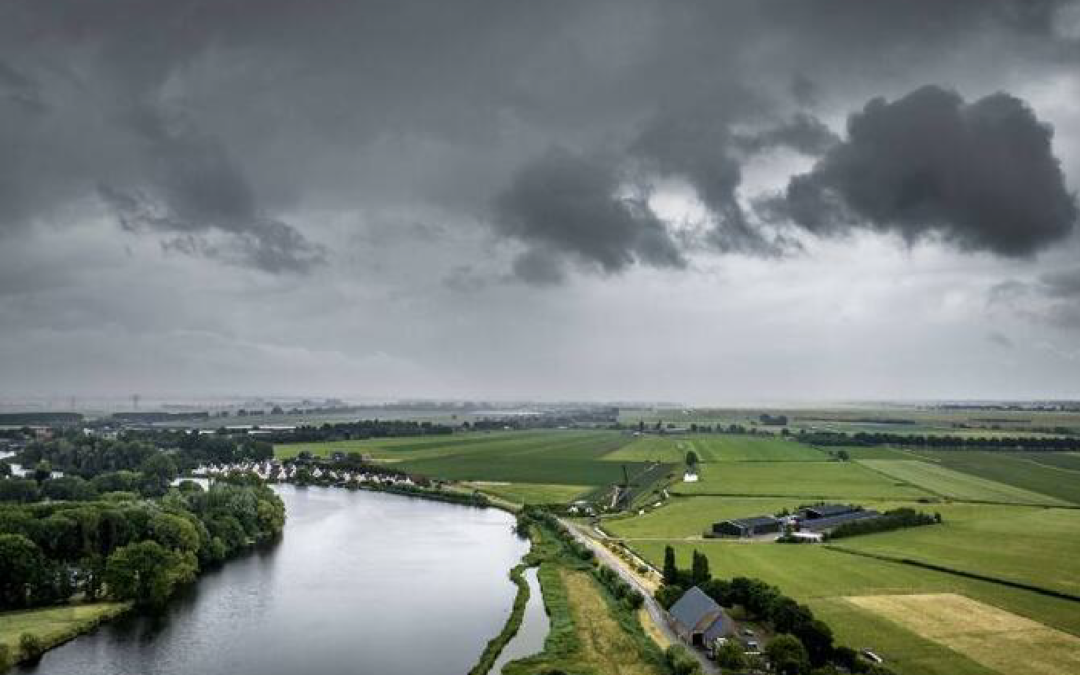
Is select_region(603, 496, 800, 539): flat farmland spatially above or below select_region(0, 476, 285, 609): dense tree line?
below

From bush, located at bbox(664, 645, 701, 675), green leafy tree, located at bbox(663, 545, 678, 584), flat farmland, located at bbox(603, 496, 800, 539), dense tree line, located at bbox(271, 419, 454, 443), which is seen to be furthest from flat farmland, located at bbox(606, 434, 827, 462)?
bush, located at bbox(664, 645, 701, 675)

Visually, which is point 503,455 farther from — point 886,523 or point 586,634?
point 586,634

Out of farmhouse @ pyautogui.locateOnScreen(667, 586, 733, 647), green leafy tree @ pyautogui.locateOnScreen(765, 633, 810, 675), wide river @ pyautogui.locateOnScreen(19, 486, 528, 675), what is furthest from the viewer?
farmhouse @ pyautogui.locateOnScreen(667, 586, 733, 647)

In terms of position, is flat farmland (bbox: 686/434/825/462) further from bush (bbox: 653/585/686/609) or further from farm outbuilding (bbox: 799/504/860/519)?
bush (bbox: 653/585/686/609)

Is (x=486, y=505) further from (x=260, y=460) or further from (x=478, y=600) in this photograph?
(x=260, y=460)

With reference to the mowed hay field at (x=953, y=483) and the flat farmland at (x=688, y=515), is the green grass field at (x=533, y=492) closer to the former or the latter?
the flat farmland at (x=688, y=515)

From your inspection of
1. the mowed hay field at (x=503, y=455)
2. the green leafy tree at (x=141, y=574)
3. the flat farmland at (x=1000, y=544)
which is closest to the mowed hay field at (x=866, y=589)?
the flat farmland at (x=1000, y=544)
